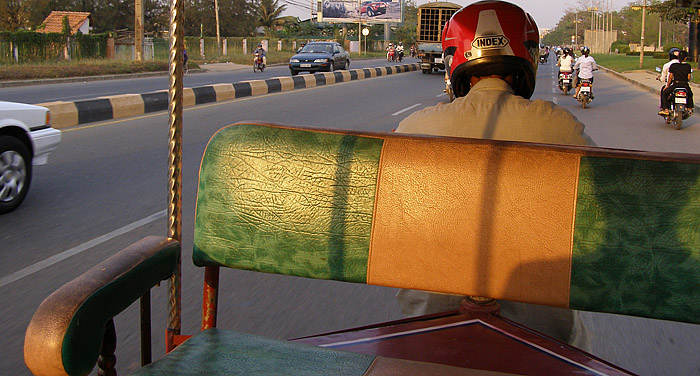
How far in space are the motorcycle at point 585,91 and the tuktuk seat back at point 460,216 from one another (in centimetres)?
1615

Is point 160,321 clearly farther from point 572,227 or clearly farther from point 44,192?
point 44,192

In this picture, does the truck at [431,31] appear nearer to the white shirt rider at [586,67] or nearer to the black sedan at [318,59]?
the black sedan at [318,59]

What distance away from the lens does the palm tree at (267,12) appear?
267ft

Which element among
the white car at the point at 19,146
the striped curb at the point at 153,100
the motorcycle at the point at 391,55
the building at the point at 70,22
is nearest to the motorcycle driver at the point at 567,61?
the striped curb at the point at 153,100

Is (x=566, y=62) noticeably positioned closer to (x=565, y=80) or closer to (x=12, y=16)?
(x=565, y=80)

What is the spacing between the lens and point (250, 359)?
178cm

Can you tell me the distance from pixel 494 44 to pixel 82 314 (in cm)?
170

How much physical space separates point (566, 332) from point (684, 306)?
20.8 inches

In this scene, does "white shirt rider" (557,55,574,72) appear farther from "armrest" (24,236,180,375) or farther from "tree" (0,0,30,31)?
"tree" (0,0,30,31)

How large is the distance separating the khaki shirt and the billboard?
79569mm

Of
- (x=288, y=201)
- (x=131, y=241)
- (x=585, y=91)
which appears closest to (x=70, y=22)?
(x=585, y=91)

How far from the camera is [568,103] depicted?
61.4 ft

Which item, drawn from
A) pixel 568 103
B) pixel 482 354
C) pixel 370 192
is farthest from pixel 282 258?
pixel 568 103

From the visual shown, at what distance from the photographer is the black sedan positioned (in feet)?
96.7
